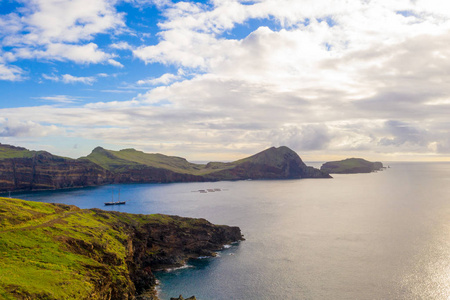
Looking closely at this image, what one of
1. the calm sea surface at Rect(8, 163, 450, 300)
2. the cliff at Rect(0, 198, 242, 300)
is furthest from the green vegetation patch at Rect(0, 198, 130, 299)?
the calm sea surface at Rect(8, 163, 450, 300)

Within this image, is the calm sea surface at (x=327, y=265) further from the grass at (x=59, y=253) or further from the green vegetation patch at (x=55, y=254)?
the green vegetation patch at (x=55, y=254)

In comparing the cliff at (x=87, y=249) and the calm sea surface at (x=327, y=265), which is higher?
the cliff at (x=87, y=249)

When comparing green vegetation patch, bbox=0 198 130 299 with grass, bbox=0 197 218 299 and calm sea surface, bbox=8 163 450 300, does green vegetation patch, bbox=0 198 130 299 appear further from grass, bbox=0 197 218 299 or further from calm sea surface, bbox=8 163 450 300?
calm sea surface, bbox=8 163 450 300

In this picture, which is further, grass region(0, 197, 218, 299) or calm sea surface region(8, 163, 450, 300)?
calm sea surface region(8, 163, 450, 300)

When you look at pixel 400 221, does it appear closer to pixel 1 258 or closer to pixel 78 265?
pixel 78 265

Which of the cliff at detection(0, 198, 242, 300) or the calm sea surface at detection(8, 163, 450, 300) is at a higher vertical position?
the cliff at detection(0, 198, 242, 300)

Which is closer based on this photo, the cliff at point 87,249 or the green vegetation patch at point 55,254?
the green vegetation patch at point 55,254

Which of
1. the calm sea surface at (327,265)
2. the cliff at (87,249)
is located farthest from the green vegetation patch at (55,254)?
the calm sea surface at (327,265)

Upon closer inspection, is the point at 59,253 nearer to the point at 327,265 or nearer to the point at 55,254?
the point at 55,254
